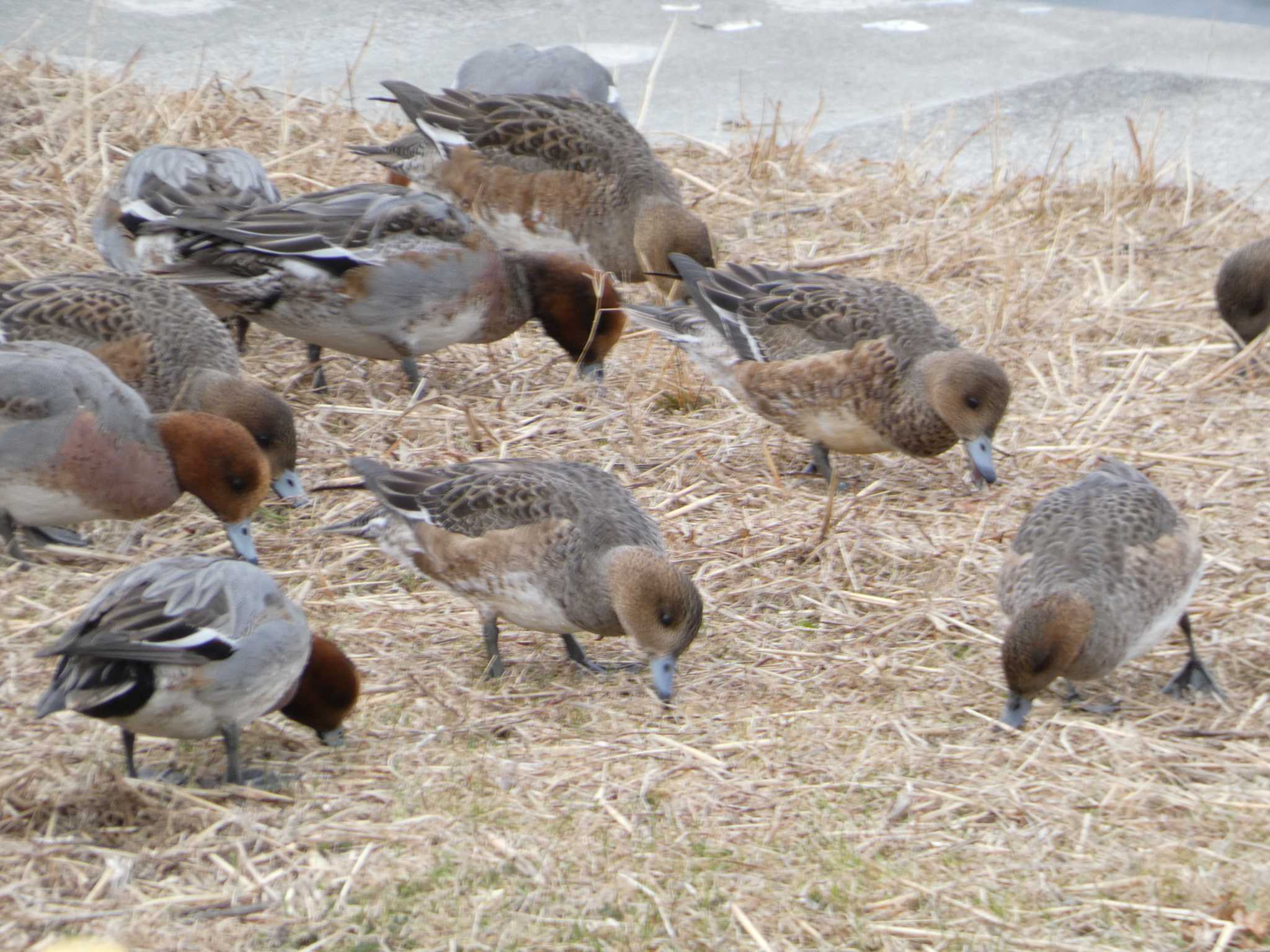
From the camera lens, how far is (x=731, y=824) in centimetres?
352

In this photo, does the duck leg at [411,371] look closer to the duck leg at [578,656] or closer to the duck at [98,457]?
the duck at [98,457]

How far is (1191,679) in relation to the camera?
13.8ft

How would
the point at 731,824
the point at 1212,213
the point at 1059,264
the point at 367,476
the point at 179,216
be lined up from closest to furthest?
the point at 731,824, the point at 367,476, the point at 179,216, the point at 1059,264, the point at 1212,213

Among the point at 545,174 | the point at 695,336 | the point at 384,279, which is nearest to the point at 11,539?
the point at 384,279

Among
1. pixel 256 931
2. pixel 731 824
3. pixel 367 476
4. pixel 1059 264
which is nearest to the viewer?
pixel 256 931

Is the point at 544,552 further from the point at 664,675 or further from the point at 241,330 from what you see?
the point at 241,330

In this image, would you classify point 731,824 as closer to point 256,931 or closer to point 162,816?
point 256,931

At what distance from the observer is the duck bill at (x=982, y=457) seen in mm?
5168

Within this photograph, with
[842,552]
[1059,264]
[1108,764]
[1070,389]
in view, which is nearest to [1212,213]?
[1059,264]

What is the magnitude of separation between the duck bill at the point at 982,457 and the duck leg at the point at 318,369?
259 centimetres

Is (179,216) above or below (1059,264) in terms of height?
above

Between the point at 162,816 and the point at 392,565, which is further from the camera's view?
the point at 392,565

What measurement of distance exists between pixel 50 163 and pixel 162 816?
15.7ft

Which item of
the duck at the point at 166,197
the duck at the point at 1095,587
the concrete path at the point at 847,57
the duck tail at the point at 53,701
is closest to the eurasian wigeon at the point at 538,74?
the concrete path at the point at 847,57
